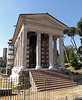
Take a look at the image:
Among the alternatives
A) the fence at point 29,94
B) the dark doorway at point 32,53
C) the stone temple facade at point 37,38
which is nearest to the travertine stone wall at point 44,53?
the stone temple facade at point 37,38

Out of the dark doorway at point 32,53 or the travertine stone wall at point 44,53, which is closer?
the dark doorway at point 32,53

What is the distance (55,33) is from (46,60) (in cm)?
579

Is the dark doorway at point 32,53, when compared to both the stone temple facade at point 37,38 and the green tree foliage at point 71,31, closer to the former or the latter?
the stone temple facade at point 37,38

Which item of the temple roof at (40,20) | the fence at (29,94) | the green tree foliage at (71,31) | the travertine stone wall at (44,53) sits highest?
the green tree foliage at (71,31)

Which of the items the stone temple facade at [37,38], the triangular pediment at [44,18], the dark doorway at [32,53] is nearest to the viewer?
the stone temple facade at [37,38]

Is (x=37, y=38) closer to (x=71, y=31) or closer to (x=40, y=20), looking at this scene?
(x=40, y=20)

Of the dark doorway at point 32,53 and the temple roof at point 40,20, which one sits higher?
the temple roof at point 40,20

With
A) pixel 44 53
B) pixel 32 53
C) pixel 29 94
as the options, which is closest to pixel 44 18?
pixel 44 53

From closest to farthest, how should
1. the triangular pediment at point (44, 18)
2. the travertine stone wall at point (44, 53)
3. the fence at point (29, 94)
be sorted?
the fence at point (29, 94)
the triangular pediment at point (44, 18)
the travertine stone wall at point (44, 53)

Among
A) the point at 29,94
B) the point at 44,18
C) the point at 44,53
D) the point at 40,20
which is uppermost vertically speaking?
the point at 44,18

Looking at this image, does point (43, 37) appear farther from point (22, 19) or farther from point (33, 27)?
point (22, 19)

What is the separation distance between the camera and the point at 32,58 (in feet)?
61.2

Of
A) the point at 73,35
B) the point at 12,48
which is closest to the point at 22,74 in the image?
the point at 12,48

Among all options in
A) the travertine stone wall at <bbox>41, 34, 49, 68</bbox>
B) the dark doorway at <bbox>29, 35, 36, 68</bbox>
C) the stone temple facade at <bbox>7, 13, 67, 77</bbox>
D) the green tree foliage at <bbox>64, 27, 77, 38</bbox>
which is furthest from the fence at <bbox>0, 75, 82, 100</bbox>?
the green tree foliage at <bbox>64, 27, 77, 38</bbox>
